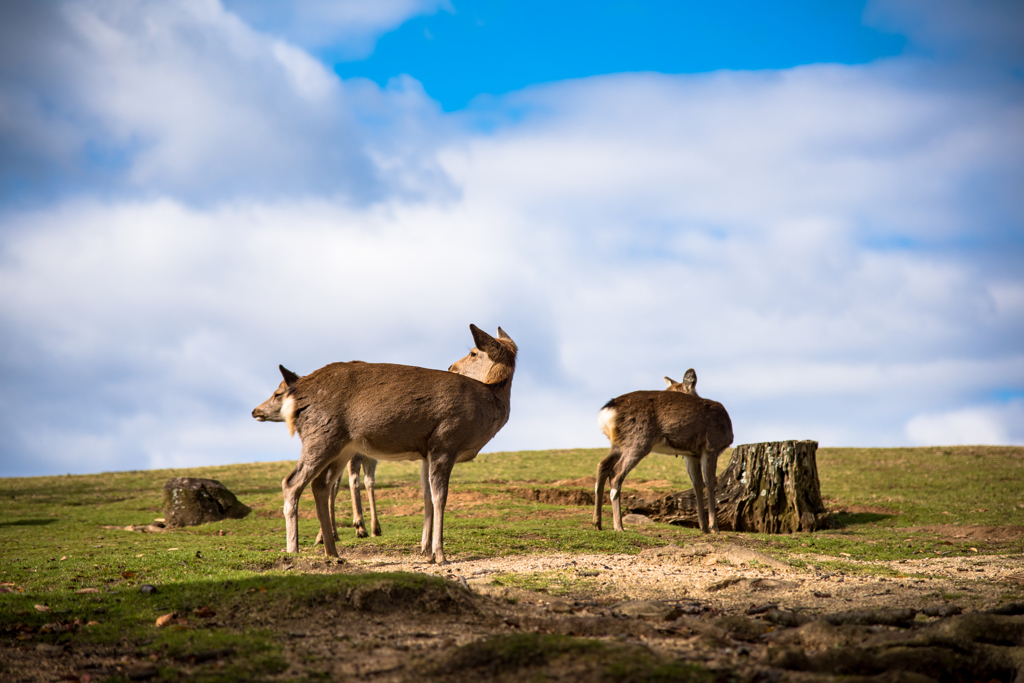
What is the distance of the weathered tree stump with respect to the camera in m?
18.3

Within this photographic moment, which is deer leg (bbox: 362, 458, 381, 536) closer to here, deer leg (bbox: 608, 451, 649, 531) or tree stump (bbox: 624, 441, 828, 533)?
deer leg (bbox: 608, 451, 649, 531)

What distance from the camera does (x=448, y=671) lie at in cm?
505

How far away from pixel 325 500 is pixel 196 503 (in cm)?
973

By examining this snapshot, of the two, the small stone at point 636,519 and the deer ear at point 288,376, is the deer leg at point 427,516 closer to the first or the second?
the deer ear at point 288,376

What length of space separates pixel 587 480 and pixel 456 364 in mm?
10643

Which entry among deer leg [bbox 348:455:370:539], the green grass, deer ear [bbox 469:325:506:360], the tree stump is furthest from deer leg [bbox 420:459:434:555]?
the tree stump

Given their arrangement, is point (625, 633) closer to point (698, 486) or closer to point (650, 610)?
point (650, 610)

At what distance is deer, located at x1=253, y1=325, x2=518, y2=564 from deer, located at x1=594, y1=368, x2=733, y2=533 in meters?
4.67

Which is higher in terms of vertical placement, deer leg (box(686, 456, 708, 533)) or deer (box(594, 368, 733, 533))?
deer (box(594, 368, 733, 533))

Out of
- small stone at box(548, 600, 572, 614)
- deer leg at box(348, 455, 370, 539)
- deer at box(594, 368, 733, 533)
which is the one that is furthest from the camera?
deer at box(594, 368, 733, 533)

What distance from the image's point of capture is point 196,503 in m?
18.5

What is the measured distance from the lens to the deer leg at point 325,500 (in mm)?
10250

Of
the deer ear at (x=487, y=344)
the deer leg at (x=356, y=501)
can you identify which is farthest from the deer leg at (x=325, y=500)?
the deer leg at (x=356, y=501)

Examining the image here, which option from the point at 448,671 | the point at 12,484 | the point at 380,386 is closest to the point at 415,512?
the point at 380,386
